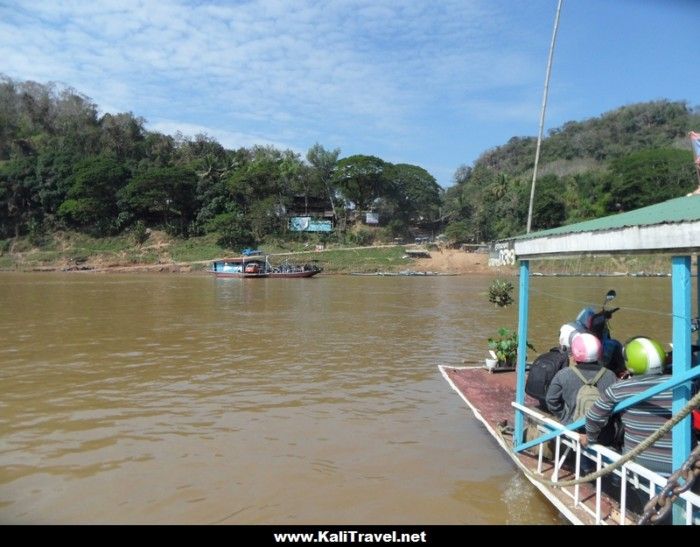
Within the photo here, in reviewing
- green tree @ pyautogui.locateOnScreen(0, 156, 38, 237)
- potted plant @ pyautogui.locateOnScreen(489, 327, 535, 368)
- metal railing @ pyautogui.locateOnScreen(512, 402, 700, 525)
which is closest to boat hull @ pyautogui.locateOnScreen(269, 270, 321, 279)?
potted plant @ pyautogui.locateOnScreen(489, 327, 535, 368)

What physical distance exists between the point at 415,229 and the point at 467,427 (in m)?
60.7

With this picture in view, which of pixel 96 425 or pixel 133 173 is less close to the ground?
pixel 133 173

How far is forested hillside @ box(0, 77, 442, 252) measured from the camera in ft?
200

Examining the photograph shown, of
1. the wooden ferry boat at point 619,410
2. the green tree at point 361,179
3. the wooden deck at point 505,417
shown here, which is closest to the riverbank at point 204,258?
the green tree at point 361,179

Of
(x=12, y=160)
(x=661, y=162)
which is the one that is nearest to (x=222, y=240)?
(x=12, y=160)

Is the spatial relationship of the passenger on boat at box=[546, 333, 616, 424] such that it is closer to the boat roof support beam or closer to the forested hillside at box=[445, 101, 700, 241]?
the boat roof support beam

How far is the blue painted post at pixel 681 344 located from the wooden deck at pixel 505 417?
0.80 meters

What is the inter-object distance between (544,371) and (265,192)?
58986 millimetres

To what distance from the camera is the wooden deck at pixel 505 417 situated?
4.00 metres

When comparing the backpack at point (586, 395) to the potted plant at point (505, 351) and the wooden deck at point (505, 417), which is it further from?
the potted plant at point (505, 351)

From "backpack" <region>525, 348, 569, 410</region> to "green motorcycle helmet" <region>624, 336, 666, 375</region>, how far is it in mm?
1335

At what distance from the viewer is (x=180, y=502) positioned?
15.8 feet

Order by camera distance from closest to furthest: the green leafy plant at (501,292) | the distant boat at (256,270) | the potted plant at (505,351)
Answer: the potted plant at (505,351), the green leafy plant at (501,292), the distant boat at (256,270)

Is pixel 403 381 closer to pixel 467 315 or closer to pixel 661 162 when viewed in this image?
pixel 467 315
